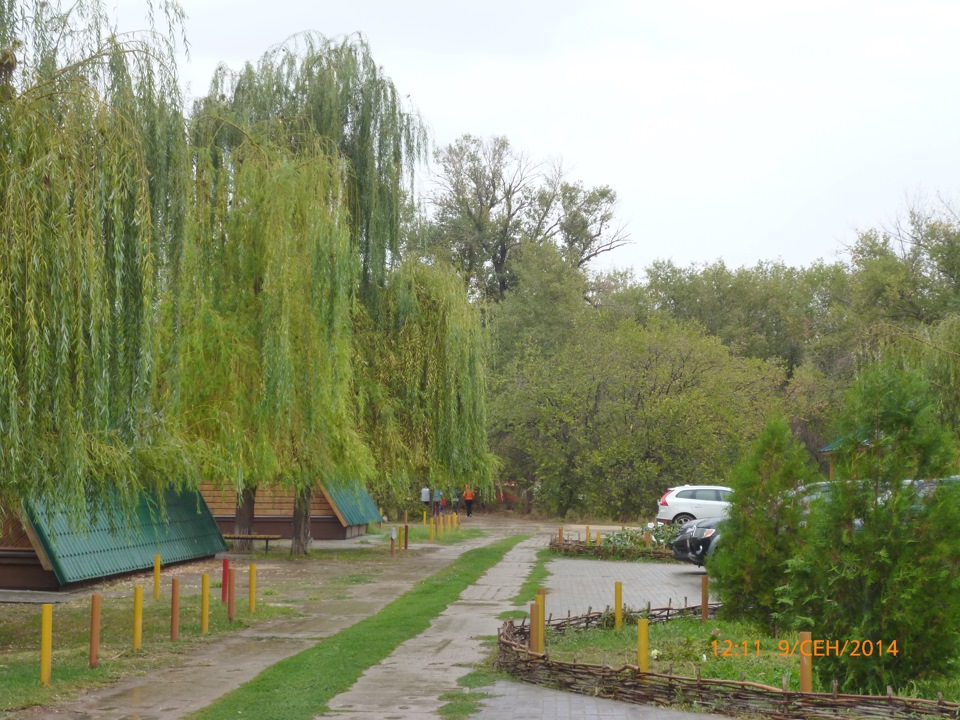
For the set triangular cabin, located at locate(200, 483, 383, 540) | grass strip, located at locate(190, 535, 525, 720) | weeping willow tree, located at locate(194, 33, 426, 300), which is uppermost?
weeping willow tree, located at locate(194, 33, 426, 300)

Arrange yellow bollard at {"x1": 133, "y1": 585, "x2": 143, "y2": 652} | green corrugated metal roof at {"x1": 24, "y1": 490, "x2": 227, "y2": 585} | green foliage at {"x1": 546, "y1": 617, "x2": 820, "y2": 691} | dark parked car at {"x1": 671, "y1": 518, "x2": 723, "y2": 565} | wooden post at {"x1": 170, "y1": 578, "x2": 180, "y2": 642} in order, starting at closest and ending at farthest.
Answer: green foliage at {"x1": 546, "y1": 617, "x2": 820, "y2": 691} → yellow bollard at {"x1": 133, "y1": 585, "x2": 143, "y2": 652} → wooden post at {"x1": 170, "y1": 578, "x2": 180, "y2": 642} → green corrugated metal roof at {"x1": 24, "y1": 490, "x2": 227, "y2": 585} → dark parked car at {"x1": 671, "y1": 518, "x2": 723, "y2": 565}

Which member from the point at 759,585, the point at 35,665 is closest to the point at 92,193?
the point at 35,665

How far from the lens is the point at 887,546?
8.67 metres

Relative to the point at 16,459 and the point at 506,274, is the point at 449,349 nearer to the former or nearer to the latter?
the point at 16,459

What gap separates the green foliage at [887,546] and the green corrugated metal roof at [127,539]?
24.3ft

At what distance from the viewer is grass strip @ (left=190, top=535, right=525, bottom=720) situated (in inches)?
352

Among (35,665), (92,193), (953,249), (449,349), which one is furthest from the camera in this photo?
(953,249)

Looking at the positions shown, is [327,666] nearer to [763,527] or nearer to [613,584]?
[763,527]

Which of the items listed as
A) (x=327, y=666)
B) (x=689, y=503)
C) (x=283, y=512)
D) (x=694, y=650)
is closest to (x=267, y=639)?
(x=327, y=666)

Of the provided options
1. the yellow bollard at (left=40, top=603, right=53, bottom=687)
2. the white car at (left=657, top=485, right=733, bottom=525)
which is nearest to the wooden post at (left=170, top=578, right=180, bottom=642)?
the yellow bollard at (left=40, top=603, right=53, bottom=687)

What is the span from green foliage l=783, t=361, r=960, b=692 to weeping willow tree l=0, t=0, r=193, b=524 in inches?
249

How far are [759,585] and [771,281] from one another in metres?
54.2

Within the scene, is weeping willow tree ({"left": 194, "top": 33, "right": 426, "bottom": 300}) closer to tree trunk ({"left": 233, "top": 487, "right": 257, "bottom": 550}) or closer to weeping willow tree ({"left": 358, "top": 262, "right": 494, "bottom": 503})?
weeping willow tree ({"left": 358, "top": 262, "right": 494, "bottom": 503})

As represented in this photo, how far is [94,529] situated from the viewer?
731 inches
